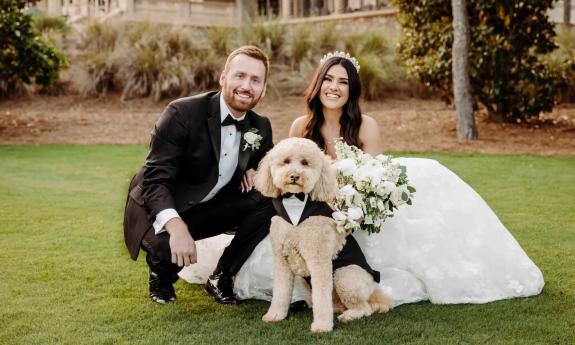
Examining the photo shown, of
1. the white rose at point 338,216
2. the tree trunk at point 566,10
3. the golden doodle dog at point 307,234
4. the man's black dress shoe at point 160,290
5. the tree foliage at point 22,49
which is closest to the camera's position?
the golden doodle dog at point 307,234

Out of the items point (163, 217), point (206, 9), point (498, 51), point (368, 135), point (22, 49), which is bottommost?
point (163, 217)

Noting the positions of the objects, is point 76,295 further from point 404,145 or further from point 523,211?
point 404,145

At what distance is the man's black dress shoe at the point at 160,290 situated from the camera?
3.90m

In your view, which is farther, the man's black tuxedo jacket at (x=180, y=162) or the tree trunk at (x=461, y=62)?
the tree trunk at (x=461, y=62)

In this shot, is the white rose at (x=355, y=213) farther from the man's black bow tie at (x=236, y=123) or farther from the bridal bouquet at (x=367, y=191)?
the man's black bow tie at (x=236, y=123)

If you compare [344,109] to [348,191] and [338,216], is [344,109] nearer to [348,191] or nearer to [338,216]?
[348,191]

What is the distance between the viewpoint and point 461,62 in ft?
32.4

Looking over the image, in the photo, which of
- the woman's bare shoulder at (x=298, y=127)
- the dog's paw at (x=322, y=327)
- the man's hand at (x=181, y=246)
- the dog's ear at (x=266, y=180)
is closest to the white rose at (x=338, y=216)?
the dog's ear at (x=266, y=180)

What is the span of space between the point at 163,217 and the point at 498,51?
8.15 m

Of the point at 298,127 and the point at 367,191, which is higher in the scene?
the point at 298,127

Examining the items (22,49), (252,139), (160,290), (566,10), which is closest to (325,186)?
(252,139)

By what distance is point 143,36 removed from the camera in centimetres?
1423

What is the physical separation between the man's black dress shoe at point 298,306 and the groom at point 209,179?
377mm

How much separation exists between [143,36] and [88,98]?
5.93 ft
